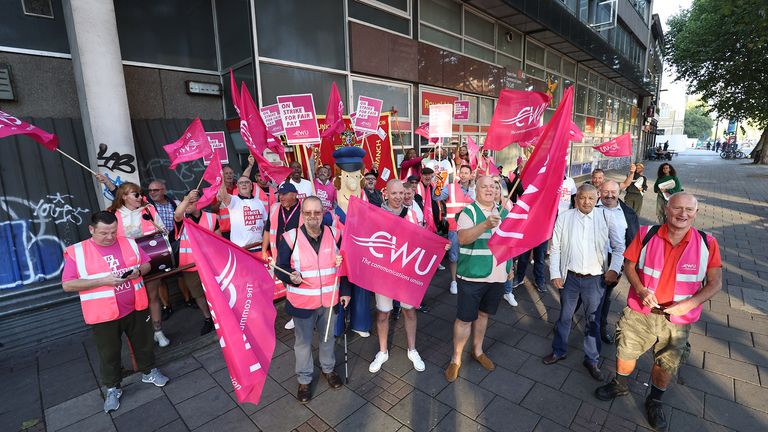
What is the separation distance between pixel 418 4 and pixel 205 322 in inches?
408

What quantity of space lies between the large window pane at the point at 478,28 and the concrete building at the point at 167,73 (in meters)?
0.07

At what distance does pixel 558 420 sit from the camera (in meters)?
3.11

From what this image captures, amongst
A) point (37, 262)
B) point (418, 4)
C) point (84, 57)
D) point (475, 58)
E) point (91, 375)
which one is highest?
point (418, 4)

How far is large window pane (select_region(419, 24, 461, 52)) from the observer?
36.6 feet

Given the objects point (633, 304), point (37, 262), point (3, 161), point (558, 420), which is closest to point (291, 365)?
point (558, 420)

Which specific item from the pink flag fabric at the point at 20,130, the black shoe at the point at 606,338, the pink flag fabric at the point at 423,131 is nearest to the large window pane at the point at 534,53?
the pink flag fabric at the point at 423,131

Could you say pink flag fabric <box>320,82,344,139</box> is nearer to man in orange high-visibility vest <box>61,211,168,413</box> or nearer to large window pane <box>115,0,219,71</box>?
large window pane <box>115,0,219,71</box>

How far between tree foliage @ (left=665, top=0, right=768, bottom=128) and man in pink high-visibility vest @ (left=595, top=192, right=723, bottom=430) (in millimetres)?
26724

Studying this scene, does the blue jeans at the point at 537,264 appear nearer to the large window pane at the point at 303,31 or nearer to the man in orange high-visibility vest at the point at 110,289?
the man in orange high-visibility vest at the point at 110,289

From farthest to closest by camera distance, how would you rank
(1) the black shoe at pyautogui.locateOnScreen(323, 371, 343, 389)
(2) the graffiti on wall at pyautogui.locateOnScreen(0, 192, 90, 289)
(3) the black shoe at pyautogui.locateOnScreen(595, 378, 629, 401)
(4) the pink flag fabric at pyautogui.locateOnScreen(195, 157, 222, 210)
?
(2) the graffiti on wall at pyautogui.locateOnScreen(0, 192, 90, 289) < (4) the pink flag fabric at pyautogui.locateOnScreen(195, 157, 222, 210) < (1) the black shoe at pyautogui.locateOnScreen(323, 371, 343, 389) < (3) the black shoe at pyautogui.locateOnScreen(595, 378, 629, 401)

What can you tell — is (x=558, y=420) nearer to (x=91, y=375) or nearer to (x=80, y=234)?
(x=91, y=375)

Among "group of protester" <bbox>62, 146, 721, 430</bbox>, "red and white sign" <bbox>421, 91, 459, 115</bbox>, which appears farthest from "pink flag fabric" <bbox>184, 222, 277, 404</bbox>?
"red and white sign" <bbox>421, 91, 459, 115</bbox>

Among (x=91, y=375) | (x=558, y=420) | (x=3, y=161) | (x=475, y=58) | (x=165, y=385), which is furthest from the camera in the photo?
(x=475, y=58)

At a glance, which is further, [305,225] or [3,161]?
[3,161]
